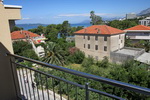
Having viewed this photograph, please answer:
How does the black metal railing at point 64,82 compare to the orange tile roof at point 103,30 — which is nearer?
the black metal railing at point 64,82

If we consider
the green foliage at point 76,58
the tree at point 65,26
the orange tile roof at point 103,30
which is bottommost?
the green foliage at point 76,58

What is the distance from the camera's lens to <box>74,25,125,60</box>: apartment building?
2038cm

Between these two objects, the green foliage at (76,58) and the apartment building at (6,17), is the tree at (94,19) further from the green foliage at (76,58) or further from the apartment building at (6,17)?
the apartment building at (6,17)

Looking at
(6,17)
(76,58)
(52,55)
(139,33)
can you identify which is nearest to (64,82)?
(6,17)

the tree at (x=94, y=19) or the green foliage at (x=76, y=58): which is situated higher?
the tree at (x=94, y=19)

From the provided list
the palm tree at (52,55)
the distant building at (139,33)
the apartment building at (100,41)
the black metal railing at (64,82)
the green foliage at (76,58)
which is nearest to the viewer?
the black metal railing at (64,82)

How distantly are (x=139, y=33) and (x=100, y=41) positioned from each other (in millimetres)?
11561

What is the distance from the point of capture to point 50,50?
17797mm

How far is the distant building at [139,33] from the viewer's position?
25.9 metres

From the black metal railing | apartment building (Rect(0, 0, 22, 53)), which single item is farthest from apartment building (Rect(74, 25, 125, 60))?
apartment building (Rect(0, 0, 22, 53))

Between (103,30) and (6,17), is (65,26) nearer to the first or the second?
(103,30)

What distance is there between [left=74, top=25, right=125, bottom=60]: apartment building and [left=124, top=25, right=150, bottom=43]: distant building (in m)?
6.34

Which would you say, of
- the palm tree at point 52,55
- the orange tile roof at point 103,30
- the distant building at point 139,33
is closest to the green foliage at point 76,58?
the palm tree at point 52,55

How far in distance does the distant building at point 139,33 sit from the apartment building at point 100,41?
634 centimetres
